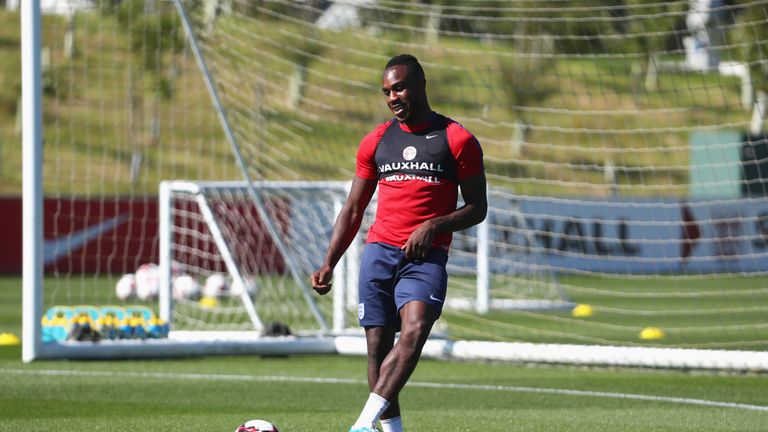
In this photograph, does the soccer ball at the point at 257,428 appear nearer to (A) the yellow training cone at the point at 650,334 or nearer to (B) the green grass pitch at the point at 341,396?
(B) the green grass pitch at the point at 341,396

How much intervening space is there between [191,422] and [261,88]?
649 cm

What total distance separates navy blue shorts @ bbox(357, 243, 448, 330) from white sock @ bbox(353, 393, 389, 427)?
19.1 inches

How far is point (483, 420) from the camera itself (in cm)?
790

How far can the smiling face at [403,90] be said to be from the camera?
6.05 m

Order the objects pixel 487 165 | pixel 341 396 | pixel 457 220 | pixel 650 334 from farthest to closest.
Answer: pixel 487 165 → pixel 650 334 → pixel 341 396 → pixel 457 220

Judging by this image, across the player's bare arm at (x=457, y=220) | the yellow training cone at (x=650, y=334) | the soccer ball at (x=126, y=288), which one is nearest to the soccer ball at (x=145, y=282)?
the soccer ball at (x=126, y=288)

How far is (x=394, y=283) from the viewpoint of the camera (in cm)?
617

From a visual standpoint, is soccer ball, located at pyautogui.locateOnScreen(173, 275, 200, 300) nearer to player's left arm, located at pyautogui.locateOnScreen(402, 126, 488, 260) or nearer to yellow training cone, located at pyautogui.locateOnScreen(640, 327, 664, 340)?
yellow training cone, located at pyautogui.locateOnScreen(640, 327, 664, 340)

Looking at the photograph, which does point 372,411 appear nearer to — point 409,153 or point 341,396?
point 409,153

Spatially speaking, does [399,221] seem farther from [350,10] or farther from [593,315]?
[593,315]

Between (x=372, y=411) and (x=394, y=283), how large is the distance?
0.69 m

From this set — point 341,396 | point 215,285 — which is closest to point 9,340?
point 341,396

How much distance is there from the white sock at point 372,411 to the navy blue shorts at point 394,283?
0.48 m

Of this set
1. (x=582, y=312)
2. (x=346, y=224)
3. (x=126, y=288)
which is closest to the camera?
(x=346, y=224)
